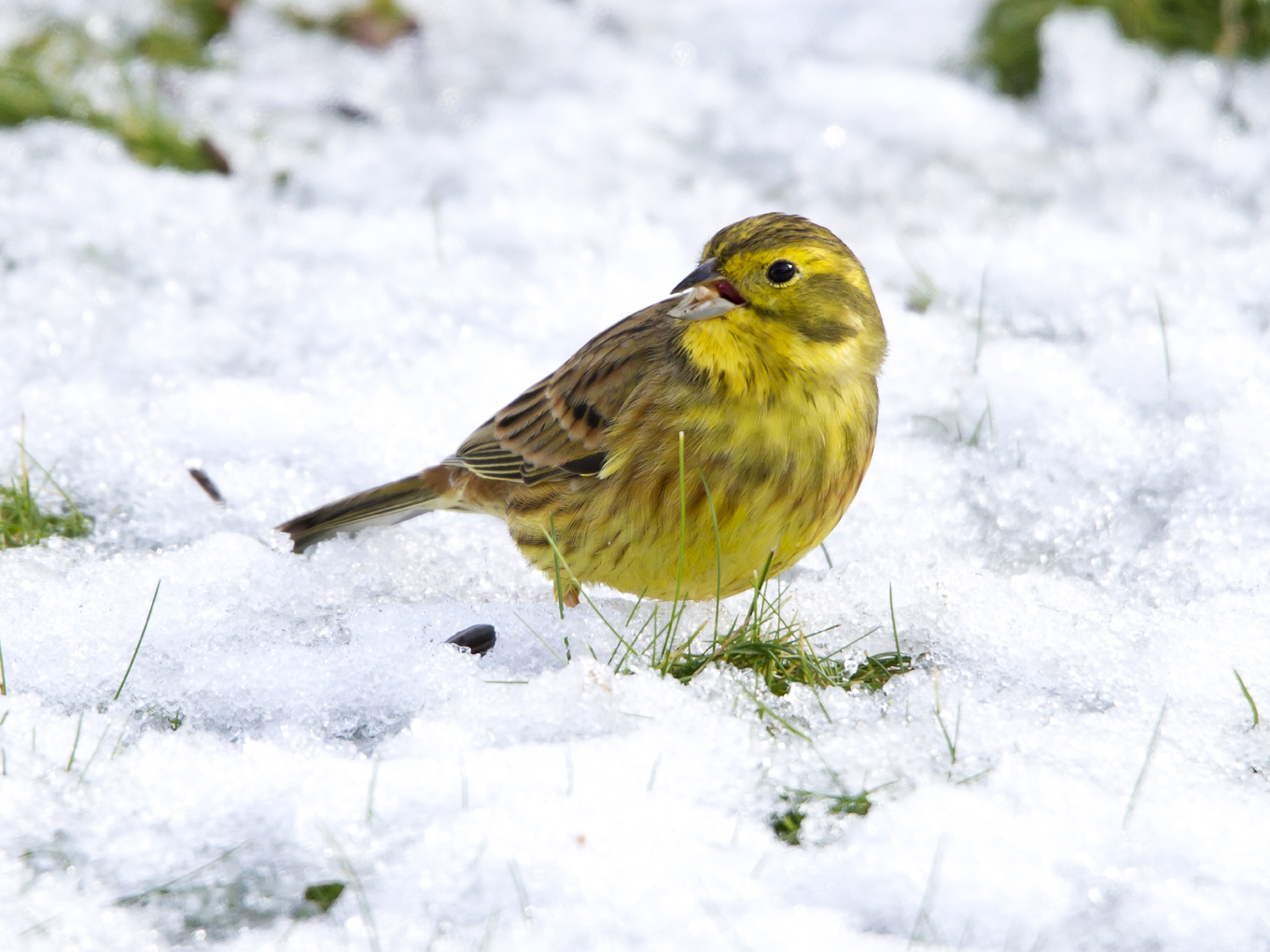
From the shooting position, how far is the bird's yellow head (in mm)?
3494

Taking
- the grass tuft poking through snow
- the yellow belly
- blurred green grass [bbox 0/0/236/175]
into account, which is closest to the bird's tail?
the grass tuft poking through snow

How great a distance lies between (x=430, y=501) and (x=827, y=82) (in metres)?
4.31

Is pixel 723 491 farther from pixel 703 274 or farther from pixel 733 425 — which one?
pixel 703 274

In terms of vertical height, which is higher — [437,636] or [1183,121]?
[1183,121]

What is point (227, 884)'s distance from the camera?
8.65 feet

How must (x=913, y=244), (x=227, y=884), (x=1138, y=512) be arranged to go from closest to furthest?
(x=227, y=884) < (x=1138, y=512) < (x=913, y=244)

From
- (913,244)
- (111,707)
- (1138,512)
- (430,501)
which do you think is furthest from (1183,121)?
(111,707)

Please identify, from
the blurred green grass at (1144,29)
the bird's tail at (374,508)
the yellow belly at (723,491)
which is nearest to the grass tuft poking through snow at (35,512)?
the bird's tail at (374,508)

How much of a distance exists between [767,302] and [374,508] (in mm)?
1637

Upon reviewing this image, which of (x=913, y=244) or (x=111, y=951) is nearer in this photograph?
(x=111, y=951)

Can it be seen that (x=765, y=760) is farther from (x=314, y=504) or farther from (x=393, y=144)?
(x=393, y=144)

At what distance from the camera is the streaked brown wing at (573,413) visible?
3.82 meters

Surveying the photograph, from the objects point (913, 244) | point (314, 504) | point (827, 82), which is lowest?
point (314, 504)

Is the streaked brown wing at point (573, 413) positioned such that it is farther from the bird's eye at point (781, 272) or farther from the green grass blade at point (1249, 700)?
the green grass blade at point (1249, 700)
